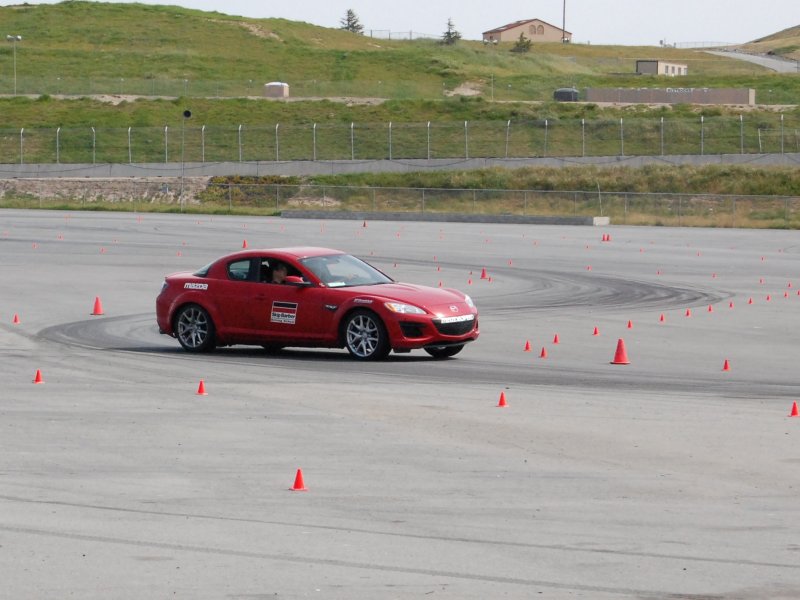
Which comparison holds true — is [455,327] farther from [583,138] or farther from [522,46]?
[522,46]

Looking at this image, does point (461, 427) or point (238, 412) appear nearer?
point (461, 427)

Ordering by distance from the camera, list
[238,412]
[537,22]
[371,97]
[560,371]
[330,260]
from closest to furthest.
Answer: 1. [238,412]
2. [560,371]
3. [330,260]
4. [371,97]
5. [537,22]

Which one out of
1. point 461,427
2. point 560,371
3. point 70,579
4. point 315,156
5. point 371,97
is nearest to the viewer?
point 70,579

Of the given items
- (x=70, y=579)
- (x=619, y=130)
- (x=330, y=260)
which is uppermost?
(x=619, y=130)

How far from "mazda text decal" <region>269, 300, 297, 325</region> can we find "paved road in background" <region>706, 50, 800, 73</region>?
131m

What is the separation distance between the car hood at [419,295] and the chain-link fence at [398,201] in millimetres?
38426

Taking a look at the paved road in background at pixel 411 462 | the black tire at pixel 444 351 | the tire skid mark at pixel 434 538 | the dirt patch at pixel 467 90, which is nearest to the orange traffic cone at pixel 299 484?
the paved road in background at pixel 411 462

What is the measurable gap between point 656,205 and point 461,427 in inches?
1902

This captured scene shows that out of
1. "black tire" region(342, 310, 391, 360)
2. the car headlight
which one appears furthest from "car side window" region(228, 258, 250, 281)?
the car headlight

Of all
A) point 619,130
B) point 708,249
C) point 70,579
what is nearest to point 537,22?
point 619,130

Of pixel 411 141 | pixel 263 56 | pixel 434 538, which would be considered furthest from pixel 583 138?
pixel 434 538

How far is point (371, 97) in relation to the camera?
99.5 m

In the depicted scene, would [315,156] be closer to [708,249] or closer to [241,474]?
[708,249]

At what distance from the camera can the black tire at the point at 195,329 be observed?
18188mm
